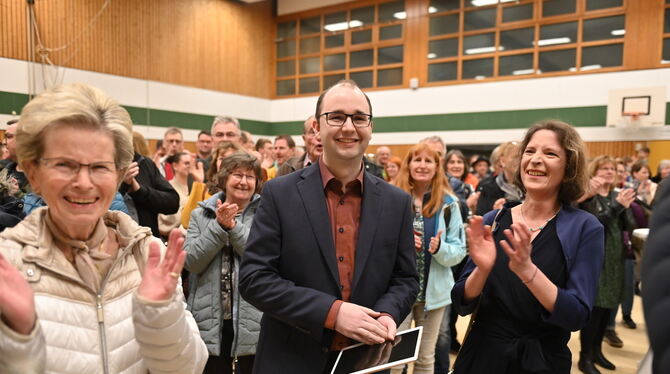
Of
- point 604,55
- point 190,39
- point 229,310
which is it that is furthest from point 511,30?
point 229,310

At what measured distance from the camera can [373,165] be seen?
382 centimetres

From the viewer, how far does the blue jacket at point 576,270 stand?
1.80 metres

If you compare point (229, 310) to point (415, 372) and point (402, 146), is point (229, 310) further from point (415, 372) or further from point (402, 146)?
point (402, 146)

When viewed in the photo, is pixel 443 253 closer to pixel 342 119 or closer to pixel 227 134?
pixel 342 119

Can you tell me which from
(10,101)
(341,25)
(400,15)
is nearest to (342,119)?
(10,101)

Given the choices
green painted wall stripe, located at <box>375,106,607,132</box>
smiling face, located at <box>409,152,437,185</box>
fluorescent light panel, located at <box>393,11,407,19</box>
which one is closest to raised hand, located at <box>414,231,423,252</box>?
smiling face, located at <box>409,152,437,185</box>

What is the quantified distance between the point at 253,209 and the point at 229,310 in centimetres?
62

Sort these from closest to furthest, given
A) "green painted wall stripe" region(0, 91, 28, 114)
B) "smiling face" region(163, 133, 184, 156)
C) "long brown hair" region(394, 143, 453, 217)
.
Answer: "long brown hair" region(394, 143, 453, 217) → "smiling face" region(163, 133, 184, 156) → "green painted wall stripe" region(0, 91, 28, 114)

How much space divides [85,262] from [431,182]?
2776 millimetres

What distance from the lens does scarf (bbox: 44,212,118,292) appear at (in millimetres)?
1262

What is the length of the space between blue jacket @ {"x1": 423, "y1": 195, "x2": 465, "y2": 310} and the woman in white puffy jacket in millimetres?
2338

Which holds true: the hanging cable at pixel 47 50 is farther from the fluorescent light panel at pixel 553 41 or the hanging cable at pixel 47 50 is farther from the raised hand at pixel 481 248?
the fluorescent light panel at pixel 553 41

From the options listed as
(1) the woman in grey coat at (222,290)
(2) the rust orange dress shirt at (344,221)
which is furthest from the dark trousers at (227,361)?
(2) the rust orange dress shirt at (344,221)

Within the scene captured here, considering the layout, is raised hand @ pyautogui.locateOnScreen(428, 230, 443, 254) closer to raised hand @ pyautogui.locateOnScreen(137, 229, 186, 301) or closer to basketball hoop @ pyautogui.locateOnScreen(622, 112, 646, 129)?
raised hand @ pyautogui.locateOnScreen(137, 229, 186, 301)
